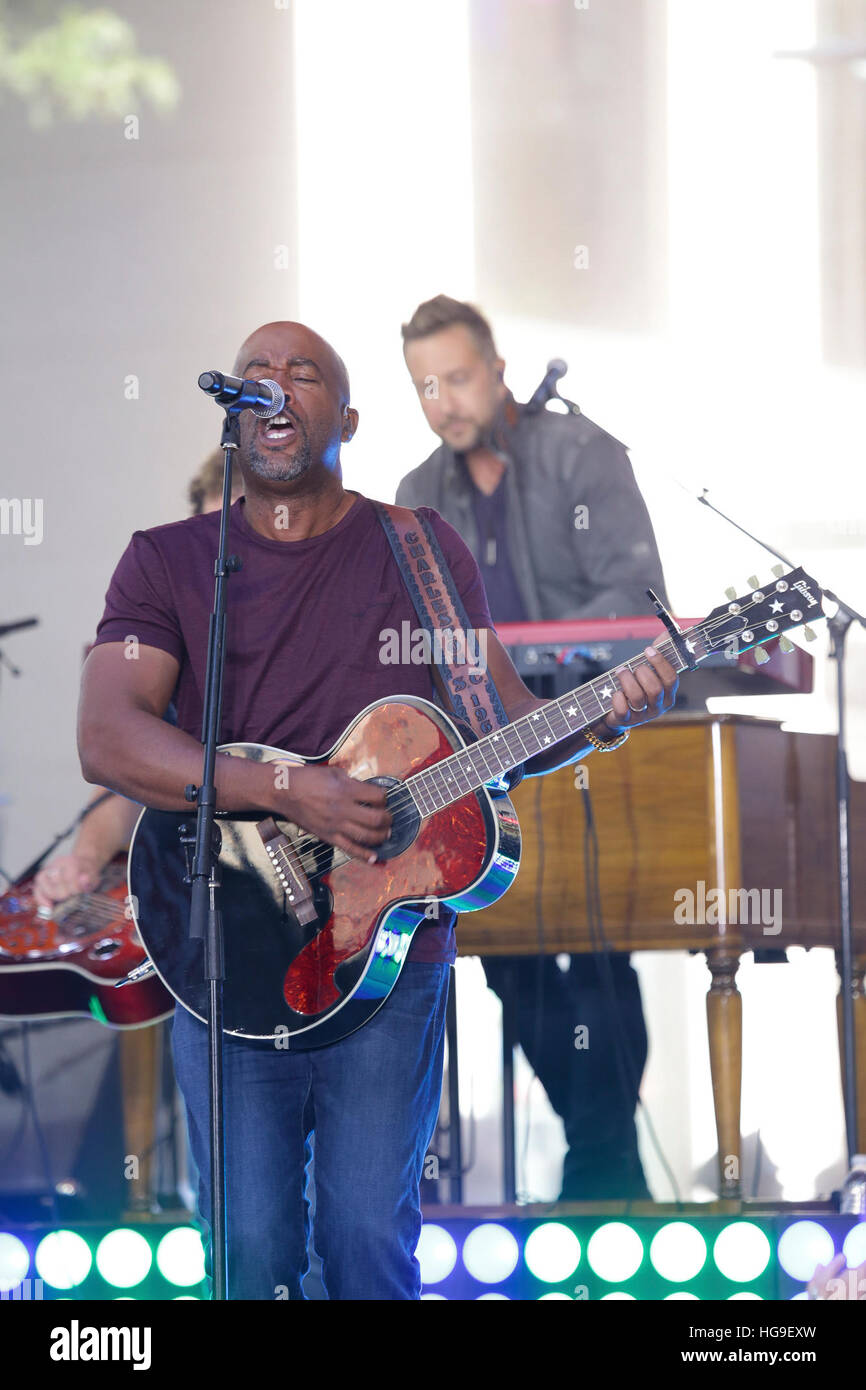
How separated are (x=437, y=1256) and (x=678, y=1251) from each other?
1.78 ft

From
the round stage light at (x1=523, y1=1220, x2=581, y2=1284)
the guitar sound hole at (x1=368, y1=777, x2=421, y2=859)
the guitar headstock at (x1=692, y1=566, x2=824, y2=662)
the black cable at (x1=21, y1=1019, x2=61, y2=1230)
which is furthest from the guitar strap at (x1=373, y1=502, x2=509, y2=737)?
the black cable at (x1=21, y1=1019, x2=61, y2=1230)

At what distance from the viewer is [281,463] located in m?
2.71

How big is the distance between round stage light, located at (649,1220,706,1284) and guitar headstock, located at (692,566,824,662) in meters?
1.41

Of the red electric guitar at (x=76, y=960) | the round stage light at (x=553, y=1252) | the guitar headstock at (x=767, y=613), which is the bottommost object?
the round stage light at (x=553, y=1252)

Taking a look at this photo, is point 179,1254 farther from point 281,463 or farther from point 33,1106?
point 281,463

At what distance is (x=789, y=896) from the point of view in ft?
12.6

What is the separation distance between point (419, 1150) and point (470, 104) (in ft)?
14.8

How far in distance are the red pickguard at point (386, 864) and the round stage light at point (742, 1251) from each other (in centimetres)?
132

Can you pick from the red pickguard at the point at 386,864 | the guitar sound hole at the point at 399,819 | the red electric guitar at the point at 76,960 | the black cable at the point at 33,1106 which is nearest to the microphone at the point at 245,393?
the red pickguard at the point at 386,864

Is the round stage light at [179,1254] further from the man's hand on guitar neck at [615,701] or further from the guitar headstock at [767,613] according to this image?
the guitar headstock at [767,613]

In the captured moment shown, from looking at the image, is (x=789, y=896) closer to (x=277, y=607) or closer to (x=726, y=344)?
(x=277, y=607)

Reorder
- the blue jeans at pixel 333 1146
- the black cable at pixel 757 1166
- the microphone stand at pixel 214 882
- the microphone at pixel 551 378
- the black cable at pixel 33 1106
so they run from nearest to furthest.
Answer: the microphone stand at pixel 214 882
the blue jeans at pixel 333 1146
the microphone at pixel 551 378
the black cable at pixel 757 1166
the black cable at pixel 33 1106

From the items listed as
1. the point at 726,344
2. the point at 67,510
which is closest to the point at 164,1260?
the point at 67,510

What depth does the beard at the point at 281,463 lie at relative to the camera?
2715 mm
